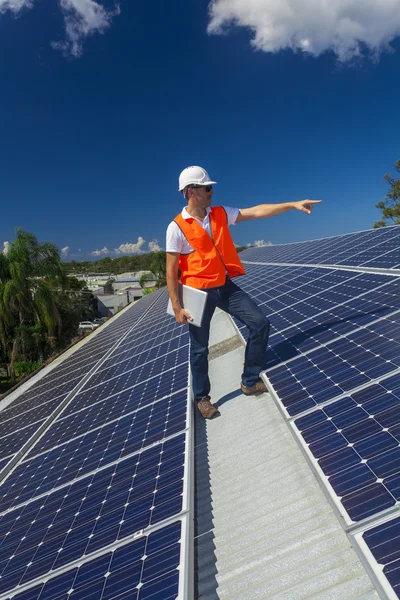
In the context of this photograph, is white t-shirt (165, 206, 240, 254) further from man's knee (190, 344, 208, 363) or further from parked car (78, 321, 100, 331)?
parked car (78, 321, 100, 331)

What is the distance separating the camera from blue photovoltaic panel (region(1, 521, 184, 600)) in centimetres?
270

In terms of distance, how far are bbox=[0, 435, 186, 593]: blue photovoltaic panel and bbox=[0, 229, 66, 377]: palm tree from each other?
24033 millimetres

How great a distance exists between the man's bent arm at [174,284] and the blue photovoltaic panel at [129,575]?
8.10 ft

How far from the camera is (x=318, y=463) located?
3158 millimetres

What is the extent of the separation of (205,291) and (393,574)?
347 cm

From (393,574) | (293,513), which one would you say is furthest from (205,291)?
(393,574)

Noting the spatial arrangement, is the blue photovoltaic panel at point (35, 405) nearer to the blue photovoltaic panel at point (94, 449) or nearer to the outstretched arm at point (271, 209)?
the blue photovoltaic panel at point (94, 449)

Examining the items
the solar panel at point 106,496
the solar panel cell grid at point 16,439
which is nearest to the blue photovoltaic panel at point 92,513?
the solar panel at point 106,496

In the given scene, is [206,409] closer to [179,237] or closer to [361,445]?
[179,237]

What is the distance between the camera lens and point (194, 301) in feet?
16.1

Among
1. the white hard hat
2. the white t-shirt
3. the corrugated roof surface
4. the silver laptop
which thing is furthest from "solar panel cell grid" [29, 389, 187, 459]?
the white hard hat

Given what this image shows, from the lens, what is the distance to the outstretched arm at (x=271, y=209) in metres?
5.23

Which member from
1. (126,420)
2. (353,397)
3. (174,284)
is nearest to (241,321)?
(174,284)

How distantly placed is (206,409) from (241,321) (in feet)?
4.72
